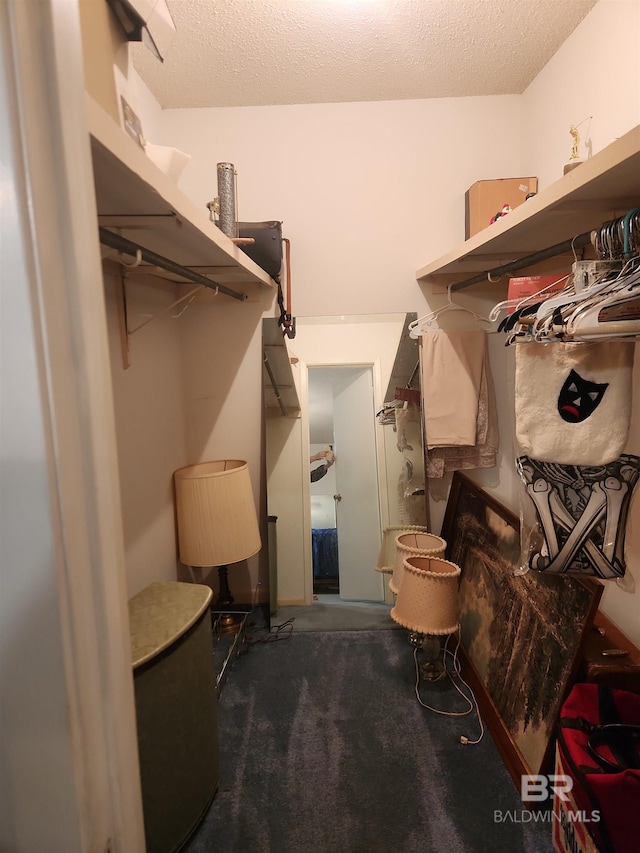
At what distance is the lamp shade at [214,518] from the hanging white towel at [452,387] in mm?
918

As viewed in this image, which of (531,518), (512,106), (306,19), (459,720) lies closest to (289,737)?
(459,720)

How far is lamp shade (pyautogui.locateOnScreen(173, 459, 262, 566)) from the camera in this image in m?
1.93

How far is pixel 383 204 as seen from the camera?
83.5 inches

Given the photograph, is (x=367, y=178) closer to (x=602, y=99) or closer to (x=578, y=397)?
(x=602, y=99)

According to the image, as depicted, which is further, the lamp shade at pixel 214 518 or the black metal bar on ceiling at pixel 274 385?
the black metal bar on ceiling at pixel 274 385

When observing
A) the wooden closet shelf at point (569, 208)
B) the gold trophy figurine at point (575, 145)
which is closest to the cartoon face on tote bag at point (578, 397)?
the wooden closet shelf at point (569, 208)

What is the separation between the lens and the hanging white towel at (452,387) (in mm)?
1999

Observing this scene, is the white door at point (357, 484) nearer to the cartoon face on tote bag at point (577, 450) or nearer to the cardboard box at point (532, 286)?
the cardboard box at point (532, 286)

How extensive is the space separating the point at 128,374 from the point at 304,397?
832 mm

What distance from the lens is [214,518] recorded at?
1933 millimetres

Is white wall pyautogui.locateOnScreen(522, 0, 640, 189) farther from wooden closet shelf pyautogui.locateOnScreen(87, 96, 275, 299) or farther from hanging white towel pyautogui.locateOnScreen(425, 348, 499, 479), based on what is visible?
wooden closet shelf pyautogui.locateOnScreen(87, 96, 275, 299)

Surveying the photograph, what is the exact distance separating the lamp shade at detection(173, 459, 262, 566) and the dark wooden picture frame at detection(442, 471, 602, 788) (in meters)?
1.02

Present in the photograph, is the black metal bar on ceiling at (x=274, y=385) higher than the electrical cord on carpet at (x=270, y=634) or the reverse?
higher

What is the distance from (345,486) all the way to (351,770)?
115 cm
